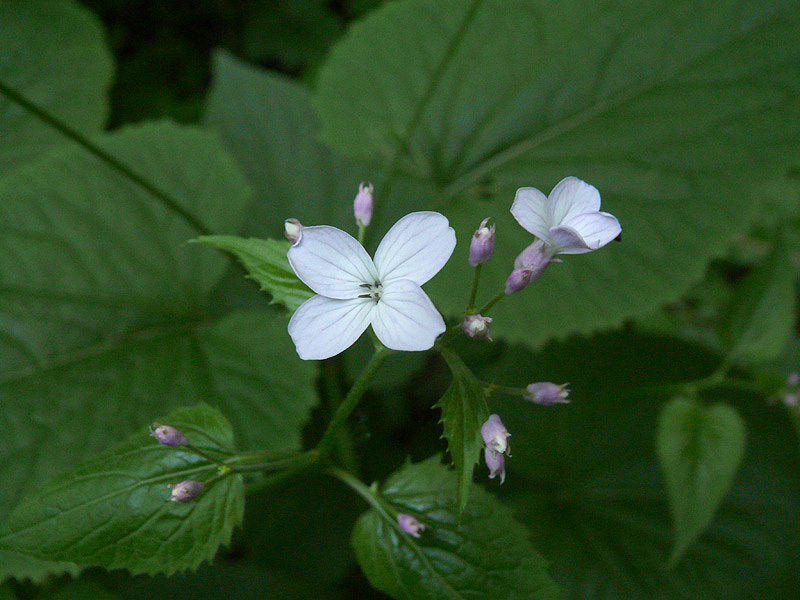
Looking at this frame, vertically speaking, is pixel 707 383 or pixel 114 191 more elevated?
pixel 114 191

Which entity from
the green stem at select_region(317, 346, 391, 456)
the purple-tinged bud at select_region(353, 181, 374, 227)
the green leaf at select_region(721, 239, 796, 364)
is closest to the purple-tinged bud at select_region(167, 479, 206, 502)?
the green stem at select_region(317, 346, 391, 456)

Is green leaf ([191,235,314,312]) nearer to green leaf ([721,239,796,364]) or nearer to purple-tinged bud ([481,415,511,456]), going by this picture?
purple-tinged bud ([481,415,511,456])

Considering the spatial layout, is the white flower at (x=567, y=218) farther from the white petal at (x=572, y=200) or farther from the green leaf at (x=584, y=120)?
the green leaf at (x=584, y=120)

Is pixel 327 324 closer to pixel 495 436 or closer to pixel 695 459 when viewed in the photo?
pixel 495 436

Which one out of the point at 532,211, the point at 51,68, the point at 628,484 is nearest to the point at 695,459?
the point at 628,484

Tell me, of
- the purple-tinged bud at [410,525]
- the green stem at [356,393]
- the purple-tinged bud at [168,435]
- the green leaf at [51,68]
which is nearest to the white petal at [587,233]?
the green stem at [356,393]

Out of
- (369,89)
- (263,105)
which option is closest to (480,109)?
(369,89)

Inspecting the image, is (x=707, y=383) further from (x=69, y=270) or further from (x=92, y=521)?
(x=69, y=270)
